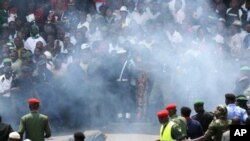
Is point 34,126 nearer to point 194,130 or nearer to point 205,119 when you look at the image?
point 194,130

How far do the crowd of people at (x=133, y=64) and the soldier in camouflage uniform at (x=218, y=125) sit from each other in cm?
445

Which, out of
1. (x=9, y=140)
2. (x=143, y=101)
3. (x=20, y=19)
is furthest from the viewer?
(x=20, y=19)

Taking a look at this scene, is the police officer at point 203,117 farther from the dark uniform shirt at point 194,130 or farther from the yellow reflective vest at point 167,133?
the yellow reflective vest at point 167,133

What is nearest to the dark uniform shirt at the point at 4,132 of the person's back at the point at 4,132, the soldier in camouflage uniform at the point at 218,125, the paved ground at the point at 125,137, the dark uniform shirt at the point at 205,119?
the person's back at the point at 4,132

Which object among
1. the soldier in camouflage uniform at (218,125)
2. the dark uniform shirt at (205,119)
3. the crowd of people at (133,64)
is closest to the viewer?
the soldier in camouflage uniform at (218,125)

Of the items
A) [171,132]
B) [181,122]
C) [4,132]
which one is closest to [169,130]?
[171,132]

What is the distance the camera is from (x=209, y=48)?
19797 millimetres

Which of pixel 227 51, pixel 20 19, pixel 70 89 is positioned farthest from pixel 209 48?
pixel 20 19

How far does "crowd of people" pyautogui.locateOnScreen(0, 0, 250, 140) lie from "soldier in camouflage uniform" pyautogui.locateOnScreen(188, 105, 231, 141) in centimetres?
445

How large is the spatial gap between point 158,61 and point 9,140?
17.3ft

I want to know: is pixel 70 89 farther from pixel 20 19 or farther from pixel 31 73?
pixel 20 19

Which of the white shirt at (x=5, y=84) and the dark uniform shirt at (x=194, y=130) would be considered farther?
the white shirt at (x=5, y=84)

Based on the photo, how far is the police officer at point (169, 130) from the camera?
14.8 meters

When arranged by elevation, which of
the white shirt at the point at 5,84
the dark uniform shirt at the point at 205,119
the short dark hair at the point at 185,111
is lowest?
the dark uniform shirt at the point at 205,119
